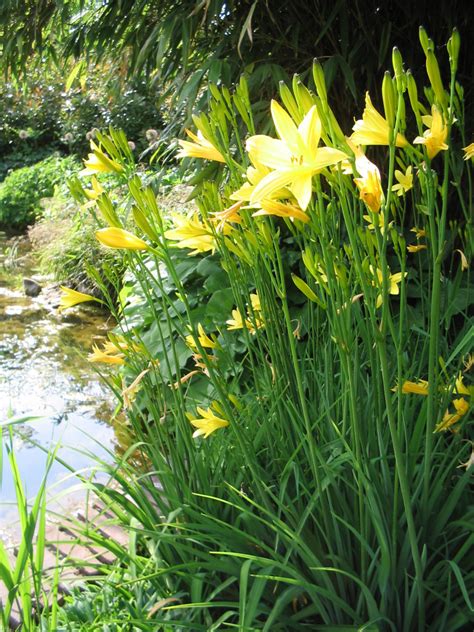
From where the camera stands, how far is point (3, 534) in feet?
6.53

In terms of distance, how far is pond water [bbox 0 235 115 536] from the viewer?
2.49 meters

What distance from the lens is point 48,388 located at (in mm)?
3277

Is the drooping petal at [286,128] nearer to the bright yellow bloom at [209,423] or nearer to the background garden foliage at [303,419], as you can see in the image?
the background garden foliage at [303,419]

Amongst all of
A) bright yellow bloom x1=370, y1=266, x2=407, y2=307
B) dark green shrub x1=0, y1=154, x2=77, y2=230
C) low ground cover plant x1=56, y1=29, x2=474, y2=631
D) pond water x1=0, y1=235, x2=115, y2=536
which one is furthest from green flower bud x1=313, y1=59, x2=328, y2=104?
dark green shrub x1=0, y1=154, x2=77, y2=230

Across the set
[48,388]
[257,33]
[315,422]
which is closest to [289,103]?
[315,422]

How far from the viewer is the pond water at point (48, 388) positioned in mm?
2488

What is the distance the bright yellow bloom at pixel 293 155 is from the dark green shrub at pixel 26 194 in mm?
7682

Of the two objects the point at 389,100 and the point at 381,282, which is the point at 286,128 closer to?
the point at 389,100

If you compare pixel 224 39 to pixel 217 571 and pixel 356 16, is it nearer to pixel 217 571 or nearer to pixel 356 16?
pixel 356 16

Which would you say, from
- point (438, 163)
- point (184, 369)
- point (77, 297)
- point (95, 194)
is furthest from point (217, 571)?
point (438, 163)

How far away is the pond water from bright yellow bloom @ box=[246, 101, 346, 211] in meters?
1.20

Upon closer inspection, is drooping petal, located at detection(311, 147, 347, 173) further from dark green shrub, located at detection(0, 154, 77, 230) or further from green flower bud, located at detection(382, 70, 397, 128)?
dark green shrub, located at detection(0, 154, 77, 230)

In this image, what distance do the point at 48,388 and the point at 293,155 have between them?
2.80 m

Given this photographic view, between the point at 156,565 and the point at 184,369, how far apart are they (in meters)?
1.24
